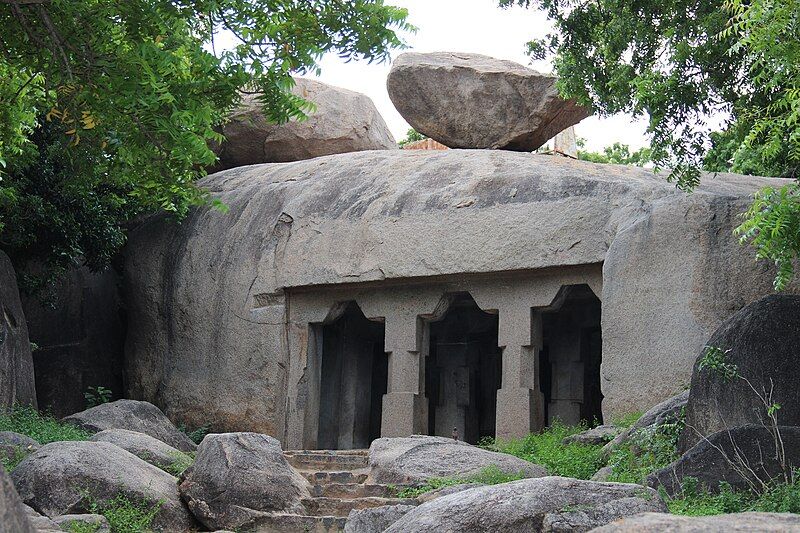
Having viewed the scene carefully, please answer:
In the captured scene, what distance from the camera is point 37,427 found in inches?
488

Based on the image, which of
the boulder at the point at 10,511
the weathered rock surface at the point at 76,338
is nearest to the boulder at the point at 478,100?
the weathered rock surface at the point at 76,338

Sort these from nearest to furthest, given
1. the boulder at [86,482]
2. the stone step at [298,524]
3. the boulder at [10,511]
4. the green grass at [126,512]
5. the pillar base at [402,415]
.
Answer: the boulder at [10,511]
the green grass at [126,512]
the boulder at [86,482]
the stone step at [298,524]
the pillar base at [402,415]

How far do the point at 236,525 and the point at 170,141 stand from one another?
332 centimetres

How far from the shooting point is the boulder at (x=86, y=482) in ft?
29.0

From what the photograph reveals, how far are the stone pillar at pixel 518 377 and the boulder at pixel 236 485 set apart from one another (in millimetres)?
4622

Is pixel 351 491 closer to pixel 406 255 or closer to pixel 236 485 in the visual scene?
pixel 236 485

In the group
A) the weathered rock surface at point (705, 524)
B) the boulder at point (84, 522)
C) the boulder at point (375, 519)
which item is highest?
the weathered rock surface at point (705, 524)

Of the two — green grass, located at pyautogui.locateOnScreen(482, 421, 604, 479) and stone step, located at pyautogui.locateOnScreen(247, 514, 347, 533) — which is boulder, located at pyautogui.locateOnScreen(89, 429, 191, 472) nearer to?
stone step, located at pyautogui.locateOnScreen(247, 514, 347, 533)

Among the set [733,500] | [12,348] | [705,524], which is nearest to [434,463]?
[733,500]

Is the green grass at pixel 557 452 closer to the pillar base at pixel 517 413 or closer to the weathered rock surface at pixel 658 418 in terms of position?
the weathered rock surface at pixel 658 418

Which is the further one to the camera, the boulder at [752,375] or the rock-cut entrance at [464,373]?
the rock-cut entrance at [464,373]

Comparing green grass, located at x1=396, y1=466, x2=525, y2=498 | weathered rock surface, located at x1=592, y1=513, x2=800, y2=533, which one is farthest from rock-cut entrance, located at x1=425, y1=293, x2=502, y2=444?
weathered rock surface, located at x1=592, y1=513, x2=800, y2=533

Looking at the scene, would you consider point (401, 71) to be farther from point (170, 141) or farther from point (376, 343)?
point (170, 141)

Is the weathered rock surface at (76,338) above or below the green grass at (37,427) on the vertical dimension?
above
